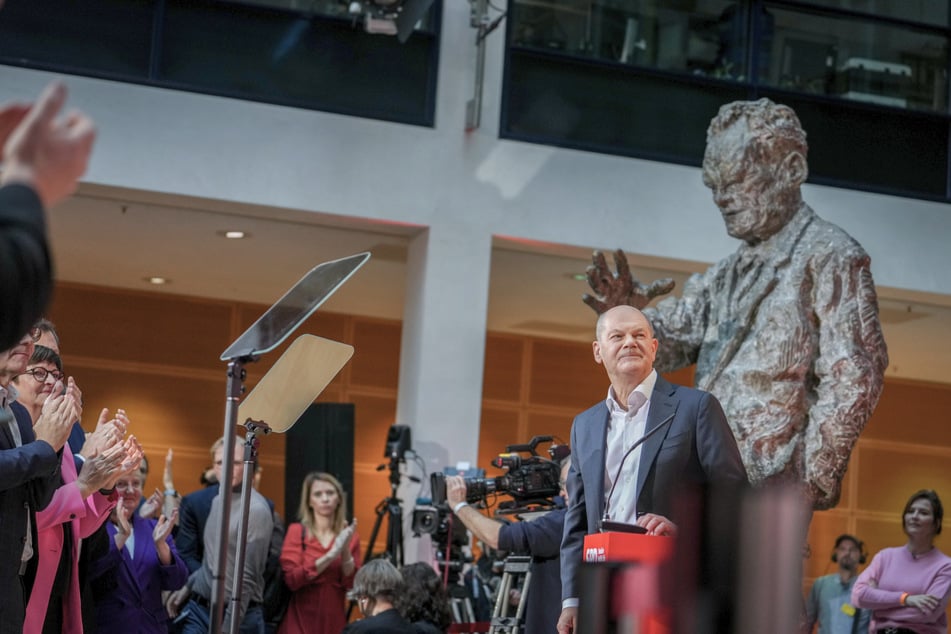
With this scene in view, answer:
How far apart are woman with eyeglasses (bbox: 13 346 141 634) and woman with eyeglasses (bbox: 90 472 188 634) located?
3.16ft

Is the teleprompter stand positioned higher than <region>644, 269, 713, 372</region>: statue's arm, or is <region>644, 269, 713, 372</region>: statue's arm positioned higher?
<region>644, 269, 713, 372</region>: statue's arm

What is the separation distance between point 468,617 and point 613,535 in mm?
5390

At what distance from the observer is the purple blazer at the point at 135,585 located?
16.5 feet

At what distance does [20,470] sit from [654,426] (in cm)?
159

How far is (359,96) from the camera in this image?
28.9ft

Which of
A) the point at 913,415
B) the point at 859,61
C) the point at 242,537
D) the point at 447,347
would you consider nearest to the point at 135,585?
the point at 242,537

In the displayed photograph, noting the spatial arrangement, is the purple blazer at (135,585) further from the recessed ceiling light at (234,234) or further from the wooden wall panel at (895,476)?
the wooden wall panel at (895,476)

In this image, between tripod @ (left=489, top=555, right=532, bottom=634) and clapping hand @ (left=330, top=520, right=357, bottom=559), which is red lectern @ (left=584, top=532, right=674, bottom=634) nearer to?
tripod @ (left=489, top=555, right=532, bottom=634)

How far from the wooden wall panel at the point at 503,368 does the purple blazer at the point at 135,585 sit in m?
7.78

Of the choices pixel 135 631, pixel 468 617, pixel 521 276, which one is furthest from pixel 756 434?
pixel 521 276

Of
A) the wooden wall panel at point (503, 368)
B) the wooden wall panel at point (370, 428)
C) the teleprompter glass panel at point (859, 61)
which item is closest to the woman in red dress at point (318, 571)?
the teleprompter glass panel at point (859, 61)

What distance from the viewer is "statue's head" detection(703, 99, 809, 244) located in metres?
4.64

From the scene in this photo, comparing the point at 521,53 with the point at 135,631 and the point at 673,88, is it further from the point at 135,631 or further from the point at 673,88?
the point at 135,631

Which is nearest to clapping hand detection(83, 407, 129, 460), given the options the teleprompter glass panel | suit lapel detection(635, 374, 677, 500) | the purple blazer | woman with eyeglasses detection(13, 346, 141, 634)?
woman with eyeglasses detection(13, 346, 141, 634)
